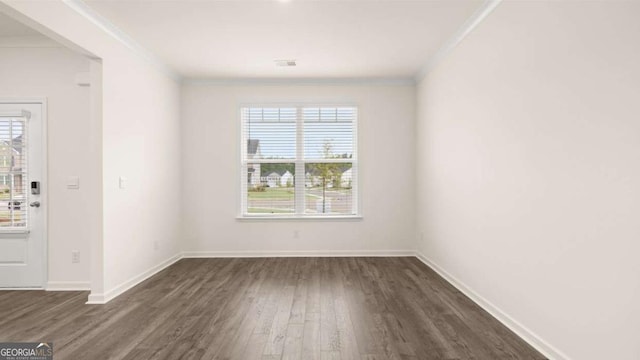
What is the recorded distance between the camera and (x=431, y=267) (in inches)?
185

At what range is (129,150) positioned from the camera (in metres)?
3.97

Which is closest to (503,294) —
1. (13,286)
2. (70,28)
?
(70,28)

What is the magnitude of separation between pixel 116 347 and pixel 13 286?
7.79 ft

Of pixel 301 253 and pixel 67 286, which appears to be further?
pixel 301 253

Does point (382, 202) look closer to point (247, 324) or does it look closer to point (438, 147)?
point (438, 147)

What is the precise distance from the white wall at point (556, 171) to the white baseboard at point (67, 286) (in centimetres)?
417

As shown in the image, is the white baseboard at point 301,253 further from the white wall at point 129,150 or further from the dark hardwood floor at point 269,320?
the dark hardwood floor at point 269,320

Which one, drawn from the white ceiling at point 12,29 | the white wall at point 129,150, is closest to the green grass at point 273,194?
the white wall at point 129,150

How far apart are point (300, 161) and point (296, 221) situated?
3.15 ft

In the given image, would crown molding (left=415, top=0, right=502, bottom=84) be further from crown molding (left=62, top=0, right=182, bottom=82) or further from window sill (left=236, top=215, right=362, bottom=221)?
crown molding (left=62, top=0, right=182, bottom=82)

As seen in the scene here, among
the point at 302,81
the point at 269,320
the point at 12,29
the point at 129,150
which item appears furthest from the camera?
the point at 302,81

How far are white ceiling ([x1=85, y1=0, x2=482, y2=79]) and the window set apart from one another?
0.83 metres

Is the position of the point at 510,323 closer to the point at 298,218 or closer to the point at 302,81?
the point at 298,218

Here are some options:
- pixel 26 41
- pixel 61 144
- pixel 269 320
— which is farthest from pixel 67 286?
pixel 26 41
